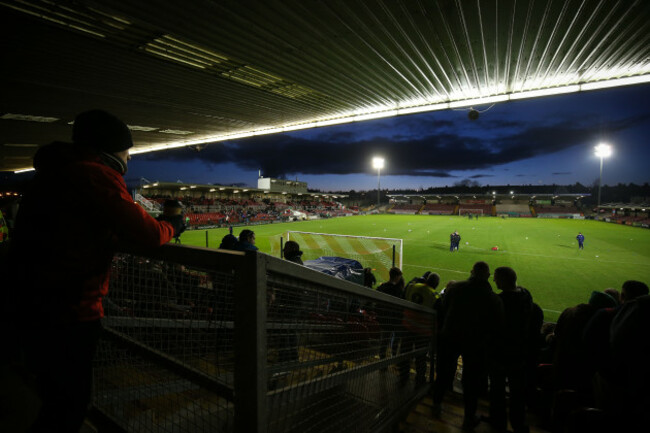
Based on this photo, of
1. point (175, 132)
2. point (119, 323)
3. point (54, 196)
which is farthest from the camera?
point (175, 132)

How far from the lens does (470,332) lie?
2.99 metres

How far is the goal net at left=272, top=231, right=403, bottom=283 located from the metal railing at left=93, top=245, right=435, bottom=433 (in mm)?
8088

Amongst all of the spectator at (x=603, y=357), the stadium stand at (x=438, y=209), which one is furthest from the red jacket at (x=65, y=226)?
the stadium stand at (x=438, y=209)

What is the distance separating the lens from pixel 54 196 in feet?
3.66

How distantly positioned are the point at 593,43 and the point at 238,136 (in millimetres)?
8226

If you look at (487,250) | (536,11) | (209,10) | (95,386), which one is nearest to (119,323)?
(95,386)

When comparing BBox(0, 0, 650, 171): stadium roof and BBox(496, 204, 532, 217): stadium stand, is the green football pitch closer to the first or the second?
BBox(0, 0, 650, 171): stadium roof

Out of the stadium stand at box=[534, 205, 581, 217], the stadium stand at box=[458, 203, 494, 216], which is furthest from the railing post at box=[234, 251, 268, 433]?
the stadium stand at box=[534, 205, 581, 217]

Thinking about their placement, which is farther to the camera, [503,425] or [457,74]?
[457,74]

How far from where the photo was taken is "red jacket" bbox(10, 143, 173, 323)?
43.1 inches

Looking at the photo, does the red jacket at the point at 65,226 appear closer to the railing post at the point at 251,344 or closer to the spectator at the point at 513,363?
the railing post at the point at 251,344

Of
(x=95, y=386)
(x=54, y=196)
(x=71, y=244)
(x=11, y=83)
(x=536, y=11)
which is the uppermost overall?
(x=536, y=11)

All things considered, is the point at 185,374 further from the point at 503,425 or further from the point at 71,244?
A: the point at 503,425

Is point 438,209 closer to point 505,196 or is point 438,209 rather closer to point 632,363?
point 505,196
